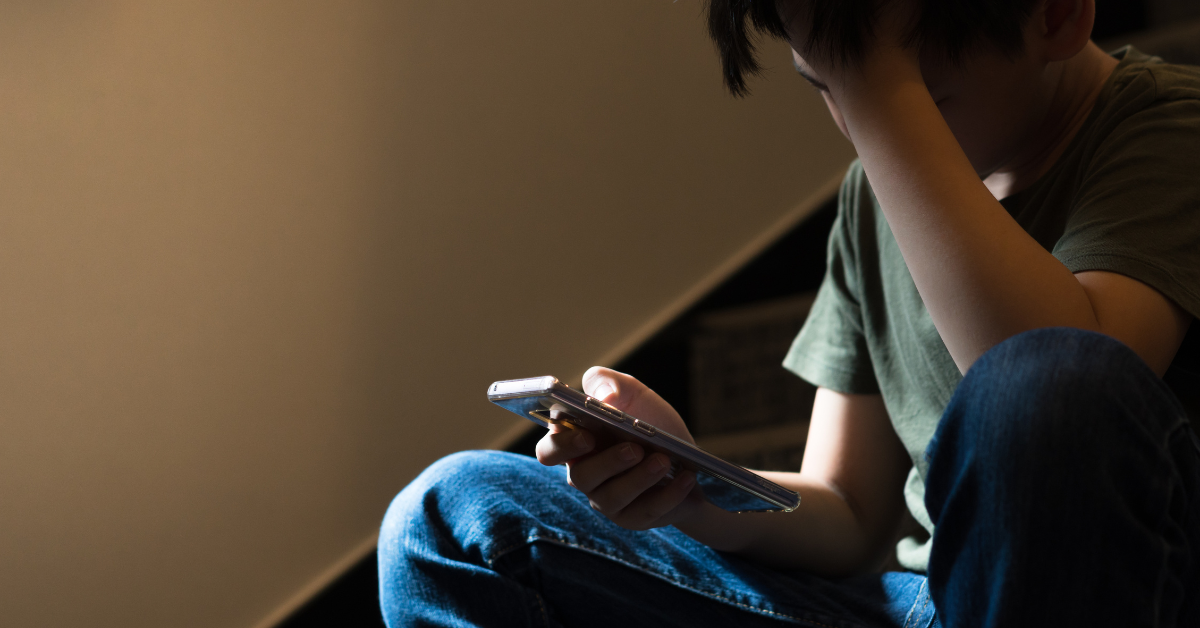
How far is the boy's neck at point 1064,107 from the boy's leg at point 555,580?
34 cm

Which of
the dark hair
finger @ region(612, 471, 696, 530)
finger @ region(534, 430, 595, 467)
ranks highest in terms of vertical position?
the dark hair

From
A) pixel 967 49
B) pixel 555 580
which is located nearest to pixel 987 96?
pixel 967 49

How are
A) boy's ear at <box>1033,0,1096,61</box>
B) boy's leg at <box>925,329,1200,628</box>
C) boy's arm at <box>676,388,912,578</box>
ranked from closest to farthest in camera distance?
boy's leg at <box>925,329,1200,628</box>, boy's ear at <box>1033,0,1096,61</box>, boy's arm at <box>676,388,912,578</box>

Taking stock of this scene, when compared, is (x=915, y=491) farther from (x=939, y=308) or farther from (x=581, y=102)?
(x=581, y=102)

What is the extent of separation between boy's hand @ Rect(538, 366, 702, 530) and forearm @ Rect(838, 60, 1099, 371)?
0.67 feet

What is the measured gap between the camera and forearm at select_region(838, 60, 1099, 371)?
0.49 m

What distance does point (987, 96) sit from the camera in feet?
2.05

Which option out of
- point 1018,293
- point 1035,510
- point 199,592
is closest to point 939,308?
point 1018,293

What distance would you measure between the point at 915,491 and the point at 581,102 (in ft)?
2.21

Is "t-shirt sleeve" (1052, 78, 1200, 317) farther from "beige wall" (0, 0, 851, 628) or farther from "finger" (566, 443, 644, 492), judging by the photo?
"beige wall" (0, 0, 851, 628)

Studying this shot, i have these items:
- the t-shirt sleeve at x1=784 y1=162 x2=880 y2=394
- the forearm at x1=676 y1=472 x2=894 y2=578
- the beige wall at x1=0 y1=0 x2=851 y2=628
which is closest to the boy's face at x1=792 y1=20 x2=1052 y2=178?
the t-shirt sleeve at x1=784 y1=162 x2=880 y2=394

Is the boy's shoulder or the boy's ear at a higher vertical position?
the boy's ear

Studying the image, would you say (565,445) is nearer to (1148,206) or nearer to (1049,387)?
(1049,387)

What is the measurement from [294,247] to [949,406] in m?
0.80
